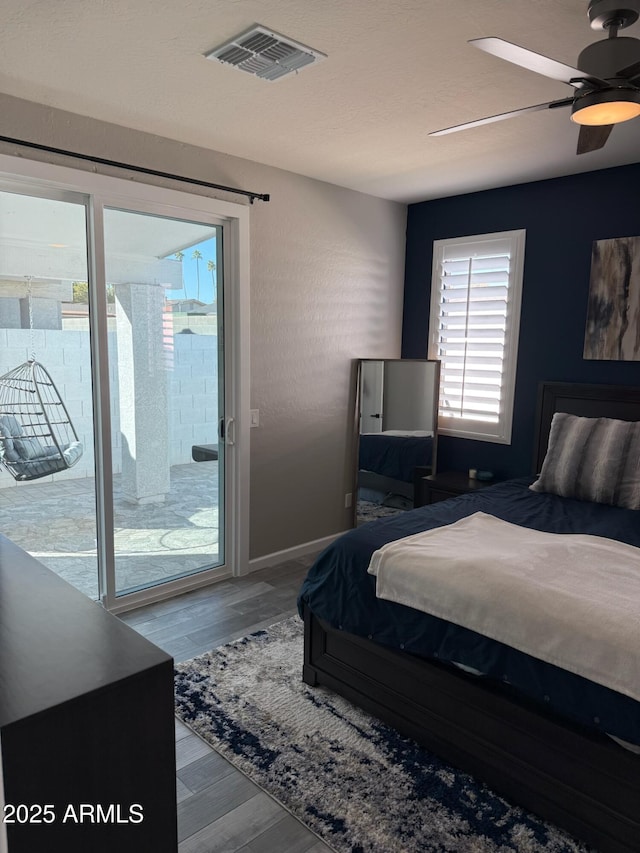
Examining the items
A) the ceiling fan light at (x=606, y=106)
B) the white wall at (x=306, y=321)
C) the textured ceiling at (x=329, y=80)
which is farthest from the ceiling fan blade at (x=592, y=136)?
the white wall at (x=306, y=321)

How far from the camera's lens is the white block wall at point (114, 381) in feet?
9.64

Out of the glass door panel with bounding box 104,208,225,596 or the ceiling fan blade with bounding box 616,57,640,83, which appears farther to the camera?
the glass door panel with bounding box 104,208,225,596

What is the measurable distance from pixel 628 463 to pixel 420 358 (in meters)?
1.91

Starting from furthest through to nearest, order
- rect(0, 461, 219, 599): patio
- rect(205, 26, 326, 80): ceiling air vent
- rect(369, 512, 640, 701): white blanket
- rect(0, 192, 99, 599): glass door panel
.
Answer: rect(0, 461, 219, 599): patio
rect(0, 192, 99, 599): glass door panel
rect(205, 26, 326, 80): ceiling air vent
rect(369, 512, 640, 701): white blanket

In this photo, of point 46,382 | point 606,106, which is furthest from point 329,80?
point 46,382

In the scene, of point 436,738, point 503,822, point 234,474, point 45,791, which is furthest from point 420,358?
point 45,791

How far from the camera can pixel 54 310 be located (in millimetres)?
2965

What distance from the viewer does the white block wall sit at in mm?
2939

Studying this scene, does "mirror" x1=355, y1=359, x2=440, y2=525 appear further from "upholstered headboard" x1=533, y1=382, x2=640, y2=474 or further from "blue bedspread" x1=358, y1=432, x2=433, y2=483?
"upholstered headboard" x1=533, y1=382, x2=640, y2=474

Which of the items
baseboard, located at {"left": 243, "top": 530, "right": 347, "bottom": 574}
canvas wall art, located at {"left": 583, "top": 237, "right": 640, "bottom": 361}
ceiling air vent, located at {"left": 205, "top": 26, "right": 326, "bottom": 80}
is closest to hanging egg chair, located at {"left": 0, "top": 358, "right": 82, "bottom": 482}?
baseboard, located at {"left": 243, "top": 530, "right": 347, "bottom": 574}

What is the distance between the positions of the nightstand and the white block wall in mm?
1575

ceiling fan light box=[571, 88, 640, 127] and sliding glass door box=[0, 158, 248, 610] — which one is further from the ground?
ceiling fan light box=[571, 88, 640, 127]

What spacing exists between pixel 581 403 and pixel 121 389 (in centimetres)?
284

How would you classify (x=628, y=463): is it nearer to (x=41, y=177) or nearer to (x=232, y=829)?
(x=232, y=829)
